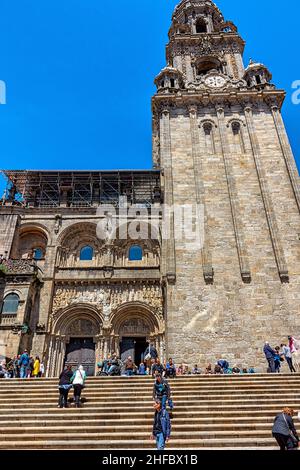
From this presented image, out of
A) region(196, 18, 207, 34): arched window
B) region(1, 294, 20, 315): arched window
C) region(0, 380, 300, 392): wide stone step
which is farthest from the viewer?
region(196, 18, 207, 34): arched window

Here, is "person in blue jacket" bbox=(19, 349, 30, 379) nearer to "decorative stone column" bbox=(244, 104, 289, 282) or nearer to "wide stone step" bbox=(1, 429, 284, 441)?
"wide stone step" bbox=(1, 429, 284, 441)

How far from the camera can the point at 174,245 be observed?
901 inches

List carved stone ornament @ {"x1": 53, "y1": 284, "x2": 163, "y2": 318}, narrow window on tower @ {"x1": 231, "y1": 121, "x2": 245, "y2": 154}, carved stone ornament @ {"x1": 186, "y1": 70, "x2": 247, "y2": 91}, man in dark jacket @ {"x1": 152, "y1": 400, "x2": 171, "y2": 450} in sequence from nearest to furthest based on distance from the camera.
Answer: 1. man in dark jacket @ {"x1": 152, "y1": 400, "x2": 171, "y2": 450}
2. carved stone ornament @ {"x1": 53, "y1": 284, "x2": 163, "y2": 318}
3. narrow window on tower @ {"x1": 231, "y1": 121, "x2": 245, "y2": 154}
4. carved stone ornament @ {"x1": 186, "y1": 70, "x2": 247, "y2": 91}

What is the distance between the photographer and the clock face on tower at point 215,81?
3262 cm

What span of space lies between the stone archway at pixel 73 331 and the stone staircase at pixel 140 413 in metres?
8.35

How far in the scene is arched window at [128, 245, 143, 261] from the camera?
2731cm

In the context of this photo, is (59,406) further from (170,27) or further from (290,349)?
(170,27)

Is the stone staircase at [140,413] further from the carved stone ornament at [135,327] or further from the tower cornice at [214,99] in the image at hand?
the tower cornice at [214,99]

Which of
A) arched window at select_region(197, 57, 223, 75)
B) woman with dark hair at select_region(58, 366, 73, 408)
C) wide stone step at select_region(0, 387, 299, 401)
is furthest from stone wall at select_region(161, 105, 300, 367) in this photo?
arched window at select_region(197, 57, 223, 75)

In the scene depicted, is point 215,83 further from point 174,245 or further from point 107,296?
point 107,296

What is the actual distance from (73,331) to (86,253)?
627cm

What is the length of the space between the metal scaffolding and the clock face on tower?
9.96 metres

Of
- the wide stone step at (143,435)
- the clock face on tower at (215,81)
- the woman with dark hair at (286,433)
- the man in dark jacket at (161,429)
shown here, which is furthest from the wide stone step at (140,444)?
the clock face on tower at (215,81)
